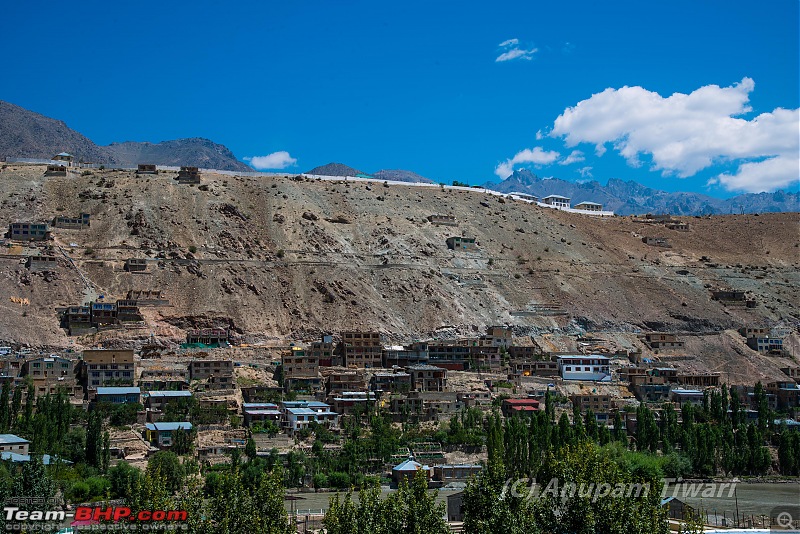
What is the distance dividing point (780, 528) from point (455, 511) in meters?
12.7

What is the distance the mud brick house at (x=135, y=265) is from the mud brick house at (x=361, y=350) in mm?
17737

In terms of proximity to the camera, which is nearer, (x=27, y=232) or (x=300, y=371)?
(x=300, y=371)

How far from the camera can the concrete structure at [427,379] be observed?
211 ft

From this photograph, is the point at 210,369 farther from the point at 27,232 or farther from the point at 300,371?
the point at 27,232

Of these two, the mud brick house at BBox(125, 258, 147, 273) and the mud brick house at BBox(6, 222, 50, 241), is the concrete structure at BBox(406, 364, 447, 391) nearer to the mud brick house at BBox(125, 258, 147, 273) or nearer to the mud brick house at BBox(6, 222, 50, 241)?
the mud brick house at BBox(125, 258, 147, 273)

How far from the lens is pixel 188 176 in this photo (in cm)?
9412

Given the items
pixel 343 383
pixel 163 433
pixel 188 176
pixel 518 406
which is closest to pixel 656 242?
pixel 188 176

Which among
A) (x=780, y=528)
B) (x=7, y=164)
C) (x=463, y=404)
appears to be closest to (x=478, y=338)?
(x=463, y=404)

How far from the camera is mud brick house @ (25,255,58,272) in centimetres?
7306

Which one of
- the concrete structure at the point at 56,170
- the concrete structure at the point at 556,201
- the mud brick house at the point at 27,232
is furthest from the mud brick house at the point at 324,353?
the concrete structure at the point at 556,201

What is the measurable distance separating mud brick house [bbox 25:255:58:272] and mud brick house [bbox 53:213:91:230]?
749 cm

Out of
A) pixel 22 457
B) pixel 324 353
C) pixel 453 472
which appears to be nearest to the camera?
pixel 22 457

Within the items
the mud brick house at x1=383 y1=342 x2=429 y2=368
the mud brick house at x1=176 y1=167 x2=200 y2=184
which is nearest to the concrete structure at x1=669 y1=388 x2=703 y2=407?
the mud brick house at x1=383 y1=342 x2=429 y2=368

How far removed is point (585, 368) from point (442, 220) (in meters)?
29.7
